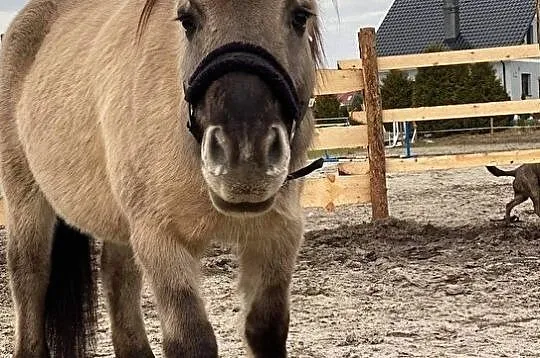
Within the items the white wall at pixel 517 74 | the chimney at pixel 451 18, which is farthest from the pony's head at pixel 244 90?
the chimney at pixel 451 18

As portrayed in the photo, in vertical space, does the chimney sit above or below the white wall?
above

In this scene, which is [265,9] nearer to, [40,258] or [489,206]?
[40,258]

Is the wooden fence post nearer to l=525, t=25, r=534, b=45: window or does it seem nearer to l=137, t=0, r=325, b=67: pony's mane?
l=137, t=0, r=325, b=67: pony's mane

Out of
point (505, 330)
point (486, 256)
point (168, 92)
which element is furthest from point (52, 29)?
point (486, 256)

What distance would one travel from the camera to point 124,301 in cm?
447

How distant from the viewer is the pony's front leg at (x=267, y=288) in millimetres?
3318

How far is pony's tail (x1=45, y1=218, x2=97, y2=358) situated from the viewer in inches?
171

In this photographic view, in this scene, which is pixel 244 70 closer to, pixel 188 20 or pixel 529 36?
pixel 188 20

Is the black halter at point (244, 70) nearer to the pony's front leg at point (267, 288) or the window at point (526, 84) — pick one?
the pony's front leg at point (267, 288)

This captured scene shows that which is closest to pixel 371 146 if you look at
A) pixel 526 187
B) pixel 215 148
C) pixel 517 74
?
pixel 526 187

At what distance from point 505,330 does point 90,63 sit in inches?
103

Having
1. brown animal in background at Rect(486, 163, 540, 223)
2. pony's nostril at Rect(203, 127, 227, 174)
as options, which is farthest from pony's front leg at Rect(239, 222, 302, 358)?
brown animal in background at Rect(486, 163, 540, 223)

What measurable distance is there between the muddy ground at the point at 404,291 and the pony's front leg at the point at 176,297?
153 centimetres

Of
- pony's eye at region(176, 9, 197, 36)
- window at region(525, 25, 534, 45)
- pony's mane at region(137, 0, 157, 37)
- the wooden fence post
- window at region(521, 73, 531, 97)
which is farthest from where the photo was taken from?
window at region(521, 73, 531, 97)
